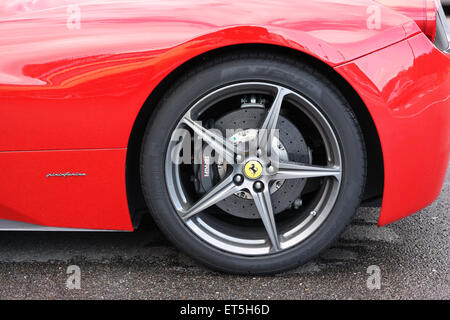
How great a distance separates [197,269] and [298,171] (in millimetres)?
624

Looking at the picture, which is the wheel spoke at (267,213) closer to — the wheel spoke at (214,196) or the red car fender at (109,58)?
the wheel spoke at (214,196)

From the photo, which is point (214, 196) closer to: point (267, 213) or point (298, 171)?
point (267, 213)

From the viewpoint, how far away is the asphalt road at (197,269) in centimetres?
211

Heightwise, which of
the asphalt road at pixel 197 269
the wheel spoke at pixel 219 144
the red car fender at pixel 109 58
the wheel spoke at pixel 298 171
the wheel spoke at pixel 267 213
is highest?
the red car fender at pixel 109 58

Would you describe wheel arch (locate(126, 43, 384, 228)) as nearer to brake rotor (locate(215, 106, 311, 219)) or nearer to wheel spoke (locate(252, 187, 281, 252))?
brake rotor (locate(215, 106, 311, 219))

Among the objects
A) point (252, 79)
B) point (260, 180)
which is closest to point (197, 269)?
point (260, 180)

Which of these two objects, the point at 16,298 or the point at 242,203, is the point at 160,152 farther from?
the point at 16,298

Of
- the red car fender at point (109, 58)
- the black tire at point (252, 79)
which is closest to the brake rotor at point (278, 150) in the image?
the black tire at point (252, 79)

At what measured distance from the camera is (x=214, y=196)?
219cm

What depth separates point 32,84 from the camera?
202cm

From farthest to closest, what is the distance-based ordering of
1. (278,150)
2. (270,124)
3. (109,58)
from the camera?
(278,150) → (270,124) → (109,58)

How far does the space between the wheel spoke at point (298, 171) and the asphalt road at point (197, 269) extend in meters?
0.43

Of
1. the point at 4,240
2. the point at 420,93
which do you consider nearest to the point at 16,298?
the point at 4,240
